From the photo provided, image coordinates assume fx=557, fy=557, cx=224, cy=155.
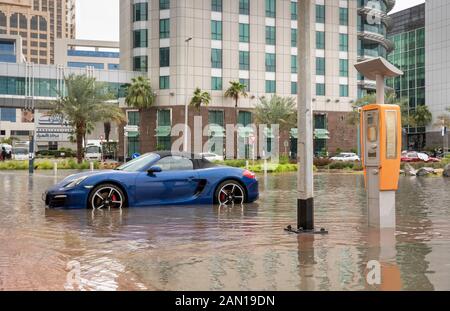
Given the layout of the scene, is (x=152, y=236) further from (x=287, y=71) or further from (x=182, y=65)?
(x=287, y=71)

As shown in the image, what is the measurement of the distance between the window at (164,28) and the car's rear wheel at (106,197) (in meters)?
55.3

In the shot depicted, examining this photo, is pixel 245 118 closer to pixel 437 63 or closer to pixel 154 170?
pixel 437 63

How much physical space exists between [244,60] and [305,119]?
6064 cm

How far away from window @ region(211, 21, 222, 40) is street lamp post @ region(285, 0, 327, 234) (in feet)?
194

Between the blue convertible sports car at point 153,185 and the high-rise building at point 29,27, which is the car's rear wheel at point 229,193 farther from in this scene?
the high-rise building at point 29,27

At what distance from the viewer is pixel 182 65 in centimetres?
6444

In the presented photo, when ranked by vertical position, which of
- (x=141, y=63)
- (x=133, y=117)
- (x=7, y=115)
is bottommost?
(x=133, y=117)

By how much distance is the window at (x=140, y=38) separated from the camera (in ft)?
220

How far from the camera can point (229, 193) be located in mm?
13297

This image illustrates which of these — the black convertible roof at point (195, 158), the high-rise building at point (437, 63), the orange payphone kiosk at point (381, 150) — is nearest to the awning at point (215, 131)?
the high-rise building at point (437, 63)

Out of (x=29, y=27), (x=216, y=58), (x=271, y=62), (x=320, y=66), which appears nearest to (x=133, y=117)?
(x=216, y=58)

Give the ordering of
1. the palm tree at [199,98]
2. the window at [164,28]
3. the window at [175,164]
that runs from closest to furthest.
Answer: the window at [175,164] < the palm tree at [199,98] < the window at [164,28]

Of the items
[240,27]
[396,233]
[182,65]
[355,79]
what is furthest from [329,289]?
[355,79]

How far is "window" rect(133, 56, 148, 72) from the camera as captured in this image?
67.4 m
